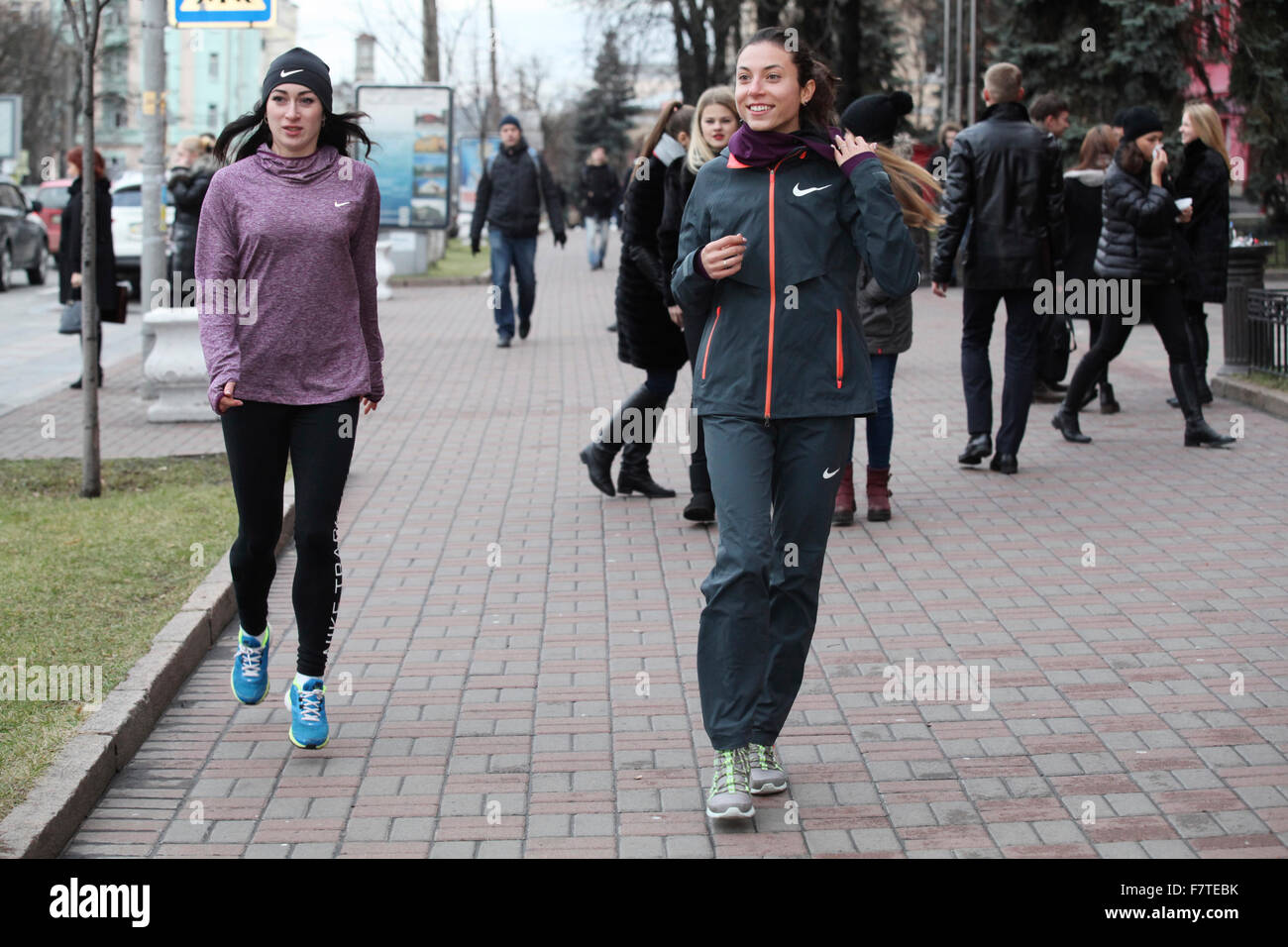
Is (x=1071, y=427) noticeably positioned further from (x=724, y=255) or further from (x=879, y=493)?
(x=724, y=255)

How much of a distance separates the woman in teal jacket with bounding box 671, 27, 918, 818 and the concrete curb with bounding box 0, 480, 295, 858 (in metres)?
1.62

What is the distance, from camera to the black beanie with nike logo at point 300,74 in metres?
4.81

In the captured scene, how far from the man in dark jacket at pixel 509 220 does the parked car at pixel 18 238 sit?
11837 millimetres

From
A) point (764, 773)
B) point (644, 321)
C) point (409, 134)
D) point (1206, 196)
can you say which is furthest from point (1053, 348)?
point (409, 134)

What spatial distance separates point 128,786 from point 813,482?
206 cm

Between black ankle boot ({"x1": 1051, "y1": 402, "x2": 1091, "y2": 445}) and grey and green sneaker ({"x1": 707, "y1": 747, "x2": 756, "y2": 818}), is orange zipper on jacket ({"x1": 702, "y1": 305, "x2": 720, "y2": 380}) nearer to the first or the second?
grey and green sneaker ({"x1": 707, "y1": 747, "x2": 756, "y2": 818})

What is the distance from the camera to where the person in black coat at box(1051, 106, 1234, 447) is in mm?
9820

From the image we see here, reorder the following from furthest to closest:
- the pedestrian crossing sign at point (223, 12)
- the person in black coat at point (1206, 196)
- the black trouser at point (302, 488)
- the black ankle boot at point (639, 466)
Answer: the pedestrian crossing sign at point (223, 12) < the person in black coat at point (1206, 196) < the black ankle boot at point (639, 466) < the black trouser at point (302, 488)

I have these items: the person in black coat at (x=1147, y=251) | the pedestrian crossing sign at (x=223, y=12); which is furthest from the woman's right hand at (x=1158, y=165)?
the pedestrian crossing sign at (x=223, y=12)

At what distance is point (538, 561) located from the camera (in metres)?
7.50

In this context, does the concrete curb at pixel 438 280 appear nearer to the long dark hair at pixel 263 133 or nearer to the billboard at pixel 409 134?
the billboard at pixel 409 134
